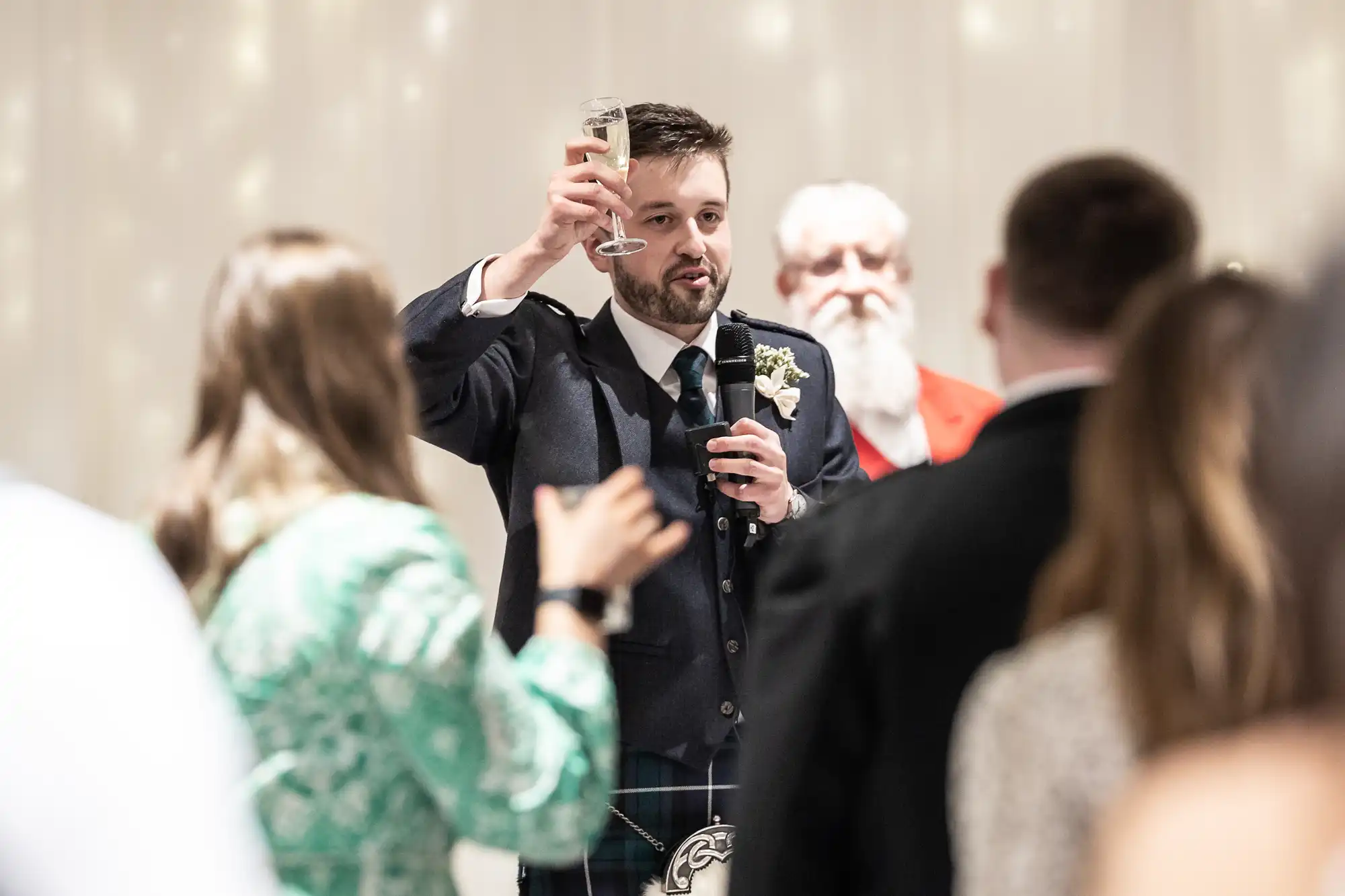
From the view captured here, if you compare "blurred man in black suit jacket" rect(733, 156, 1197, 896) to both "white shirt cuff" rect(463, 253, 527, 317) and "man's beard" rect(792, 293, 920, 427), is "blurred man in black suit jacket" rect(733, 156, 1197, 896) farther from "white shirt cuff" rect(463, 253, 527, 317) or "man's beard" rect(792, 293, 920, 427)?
"man's beard" rect(792, 293, 920, 427)

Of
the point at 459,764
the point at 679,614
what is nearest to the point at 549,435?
the point at 679,614

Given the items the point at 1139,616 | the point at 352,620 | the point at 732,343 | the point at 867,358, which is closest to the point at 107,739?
the point at 1139,616

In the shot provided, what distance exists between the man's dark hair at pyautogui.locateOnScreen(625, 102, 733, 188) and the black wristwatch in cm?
136

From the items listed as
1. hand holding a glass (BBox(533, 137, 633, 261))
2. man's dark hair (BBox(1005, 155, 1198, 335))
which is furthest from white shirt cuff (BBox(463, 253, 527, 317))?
man's dark hair (BBox(1005, 155, 1198, 335))

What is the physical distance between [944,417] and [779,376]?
98cm

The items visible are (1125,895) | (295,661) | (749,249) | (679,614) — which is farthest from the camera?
(749,249)

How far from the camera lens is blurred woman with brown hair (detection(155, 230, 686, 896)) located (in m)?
1.45

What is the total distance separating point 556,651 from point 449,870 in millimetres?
251

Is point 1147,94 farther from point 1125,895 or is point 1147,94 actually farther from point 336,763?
point 1125,895

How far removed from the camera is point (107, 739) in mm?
683

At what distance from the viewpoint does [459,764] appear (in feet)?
4.84

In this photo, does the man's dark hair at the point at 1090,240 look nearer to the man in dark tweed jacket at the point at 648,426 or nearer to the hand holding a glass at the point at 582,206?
the man in dark tweed jacket at the point at 648,426

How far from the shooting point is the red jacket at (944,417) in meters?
3.51

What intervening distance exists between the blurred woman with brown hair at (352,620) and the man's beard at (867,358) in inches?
78.3
